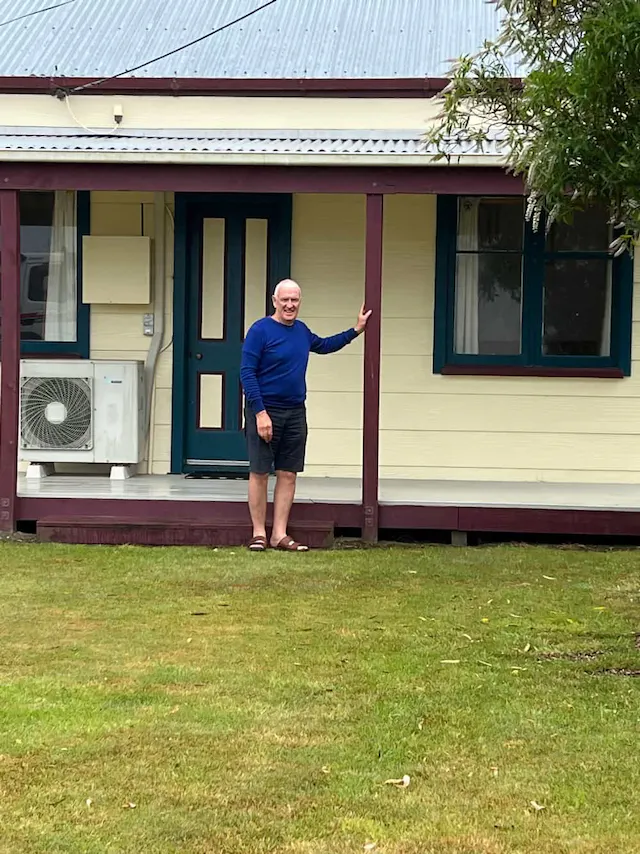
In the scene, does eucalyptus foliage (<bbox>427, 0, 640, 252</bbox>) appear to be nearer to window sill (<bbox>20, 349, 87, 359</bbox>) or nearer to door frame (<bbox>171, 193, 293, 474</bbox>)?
door frame (<bbox>171, 193, 293, 474</bbox>)

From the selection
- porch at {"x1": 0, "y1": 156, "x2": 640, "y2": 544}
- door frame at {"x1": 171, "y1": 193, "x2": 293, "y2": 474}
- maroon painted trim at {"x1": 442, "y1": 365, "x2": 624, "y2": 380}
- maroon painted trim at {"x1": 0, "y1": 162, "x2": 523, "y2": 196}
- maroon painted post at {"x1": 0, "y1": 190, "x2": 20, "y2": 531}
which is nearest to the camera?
maroon painted trim at {"x1": 0, "y1": 162, "x2": 523, "y2": 196}

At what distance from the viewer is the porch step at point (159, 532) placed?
23.6ft

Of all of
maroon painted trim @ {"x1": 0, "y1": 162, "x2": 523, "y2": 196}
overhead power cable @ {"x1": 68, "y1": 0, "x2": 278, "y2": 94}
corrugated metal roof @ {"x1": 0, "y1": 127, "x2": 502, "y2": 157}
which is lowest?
maroon painted trim @ {"x1": 0, "y1": 162, "x2": 523, "y2": 196}

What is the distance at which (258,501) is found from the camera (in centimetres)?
696

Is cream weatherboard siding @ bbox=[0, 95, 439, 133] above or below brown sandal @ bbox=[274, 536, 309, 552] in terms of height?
above

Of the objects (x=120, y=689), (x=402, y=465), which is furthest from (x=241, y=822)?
(x=402, y=465)

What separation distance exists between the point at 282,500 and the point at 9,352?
220 centimetres

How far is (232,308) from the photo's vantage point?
871cm

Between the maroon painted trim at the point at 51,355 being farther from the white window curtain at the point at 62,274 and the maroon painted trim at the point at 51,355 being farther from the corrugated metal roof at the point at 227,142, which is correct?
the corrugated metal roof at the point at 227,142

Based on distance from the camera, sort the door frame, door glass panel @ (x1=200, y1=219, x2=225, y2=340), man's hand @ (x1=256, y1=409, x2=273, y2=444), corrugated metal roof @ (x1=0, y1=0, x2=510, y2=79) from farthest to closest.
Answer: corrugated metal roof @ (x1=0, y1=0, x2=510, y2=79) < door glass panel @ (x1=200, y1=219, x2=225, y2=340) < the door frame < man's hand @ (x1=256, y1=409, x2=273, y2=444)

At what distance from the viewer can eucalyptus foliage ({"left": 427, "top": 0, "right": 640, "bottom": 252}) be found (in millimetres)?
3988

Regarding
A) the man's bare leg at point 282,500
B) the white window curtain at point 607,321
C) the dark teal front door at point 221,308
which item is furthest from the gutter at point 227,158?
the man's bare leg at point 282,500

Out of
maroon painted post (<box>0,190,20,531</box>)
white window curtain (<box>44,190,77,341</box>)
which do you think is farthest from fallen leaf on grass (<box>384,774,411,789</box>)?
white window curtain (<box>44,190,77,341</box>)

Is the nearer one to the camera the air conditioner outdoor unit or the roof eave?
the air conditioner outdoor unit
